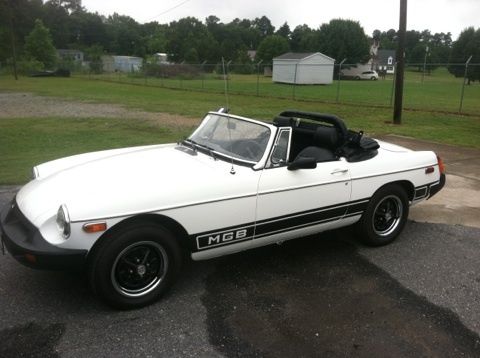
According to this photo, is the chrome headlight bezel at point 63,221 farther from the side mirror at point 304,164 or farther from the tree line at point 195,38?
the tree line at point 195,38

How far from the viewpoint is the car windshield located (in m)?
4.01

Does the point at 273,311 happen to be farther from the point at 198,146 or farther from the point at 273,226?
the point at 198,146

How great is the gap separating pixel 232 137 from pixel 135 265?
Answer: 156 centimetres

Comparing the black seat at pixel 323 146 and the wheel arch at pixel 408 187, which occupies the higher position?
the black seat at pixel 323 146

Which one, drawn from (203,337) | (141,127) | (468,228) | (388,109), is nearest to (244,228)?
(203,337)

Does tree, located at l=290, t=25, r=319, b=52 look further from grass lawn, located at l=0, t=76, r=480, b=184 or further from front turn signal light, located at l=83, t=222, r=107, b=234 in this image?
front turn signal light, located at l=83, t=222, r=107, b=234

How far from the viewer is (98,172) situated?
3.64 meters

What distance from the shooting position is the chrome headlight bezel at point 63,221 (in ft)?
9.87

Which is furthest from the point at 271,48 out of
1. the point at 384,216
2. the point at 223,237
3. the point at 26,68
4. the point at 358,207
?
the point at 223,237

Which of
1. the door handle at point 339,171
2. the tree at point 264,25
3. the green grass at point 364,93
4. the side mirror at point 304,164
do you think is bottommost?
the green grass at point 364,93

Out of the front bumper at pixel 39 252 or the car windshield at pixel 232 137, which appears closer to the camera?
the front bumper at pixel 39 252

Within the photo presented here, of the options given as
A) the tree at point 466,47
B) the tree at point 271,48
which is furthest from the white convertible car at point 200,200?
the tree at point 271,48

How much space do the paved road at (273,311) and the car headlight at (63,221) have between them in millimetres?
680

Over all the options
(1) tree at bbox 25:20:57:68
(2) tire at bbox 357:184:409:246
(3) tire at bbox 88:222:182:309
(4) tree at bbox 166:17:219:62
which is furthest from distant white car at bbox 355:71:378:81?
(3) tire at bbox 88:222:182:309
